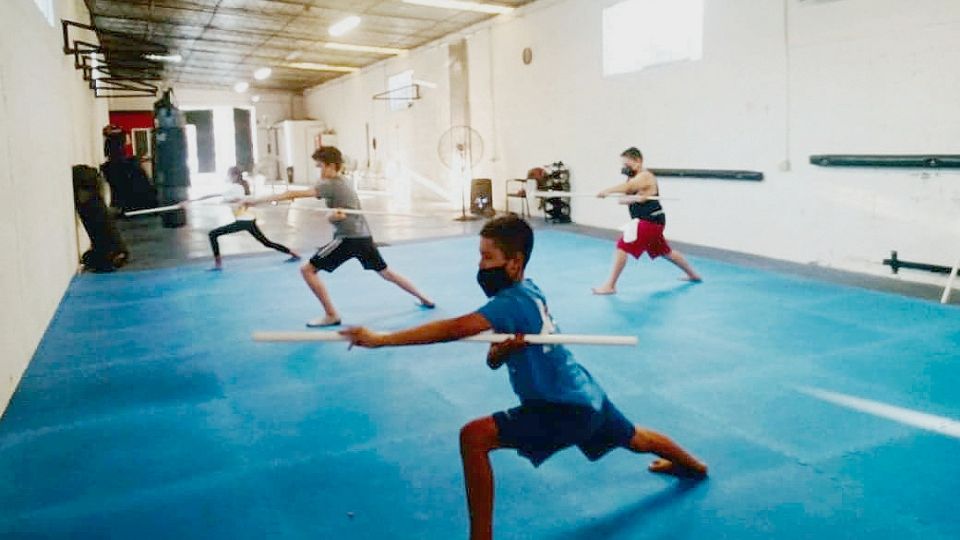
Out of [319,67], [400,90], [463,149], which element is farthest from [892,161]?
[319,67]

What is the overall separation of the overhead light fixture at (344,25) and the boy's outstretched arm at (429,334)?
522 inches

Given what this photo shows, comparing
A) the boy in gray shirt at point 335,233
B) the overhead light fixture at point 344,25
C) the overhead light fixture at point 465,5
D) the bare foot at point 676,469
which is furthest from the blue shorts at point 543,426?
the overhead light fixture at point 344,25

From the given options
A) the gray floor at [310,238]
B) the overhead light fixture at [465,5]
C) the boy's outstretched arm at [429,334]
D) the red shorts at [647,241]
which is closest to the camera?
the boy's outstretched arm at [429,334]

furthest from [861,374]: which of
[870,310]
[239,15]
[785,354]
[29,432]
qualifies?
[239,15]

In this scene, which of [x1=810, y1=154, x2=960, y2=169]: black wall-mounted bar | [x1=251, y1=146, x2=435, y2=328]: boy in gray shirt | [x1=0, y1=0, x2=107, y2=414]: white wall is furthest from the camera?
[x1=810, y1=154, x2=960, y2=169]: black wall-mounted bar

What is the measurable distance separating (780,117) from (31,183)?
739 centimetres

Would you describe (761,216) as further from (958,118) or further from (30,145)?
(30,145)

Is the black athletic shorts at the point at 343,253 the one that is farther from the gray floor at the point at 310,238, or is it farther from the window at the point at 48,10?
the window at the point at 48,10

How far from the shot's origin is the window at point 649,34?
9.51 meters

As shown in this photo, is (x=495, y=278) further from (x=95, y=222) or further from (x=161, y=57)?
(x=161, y=57)

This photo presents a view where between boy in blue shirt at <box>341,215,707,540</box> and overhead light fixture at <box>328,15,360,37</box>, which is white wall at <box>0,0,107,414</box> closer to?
boy in blue shirt at <box>341,215,707,540</box>

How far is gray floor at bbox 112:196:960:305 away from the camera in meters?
7.34

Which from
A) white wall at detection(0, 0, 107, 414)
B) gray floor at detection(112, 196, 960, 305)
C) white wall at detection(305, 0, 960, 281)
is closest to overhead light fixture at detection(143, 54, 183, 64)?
gray floor at detection(112, 196, 960, 305)

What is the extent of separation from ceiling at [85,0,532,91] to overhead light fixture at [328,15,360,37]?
0.50ft
